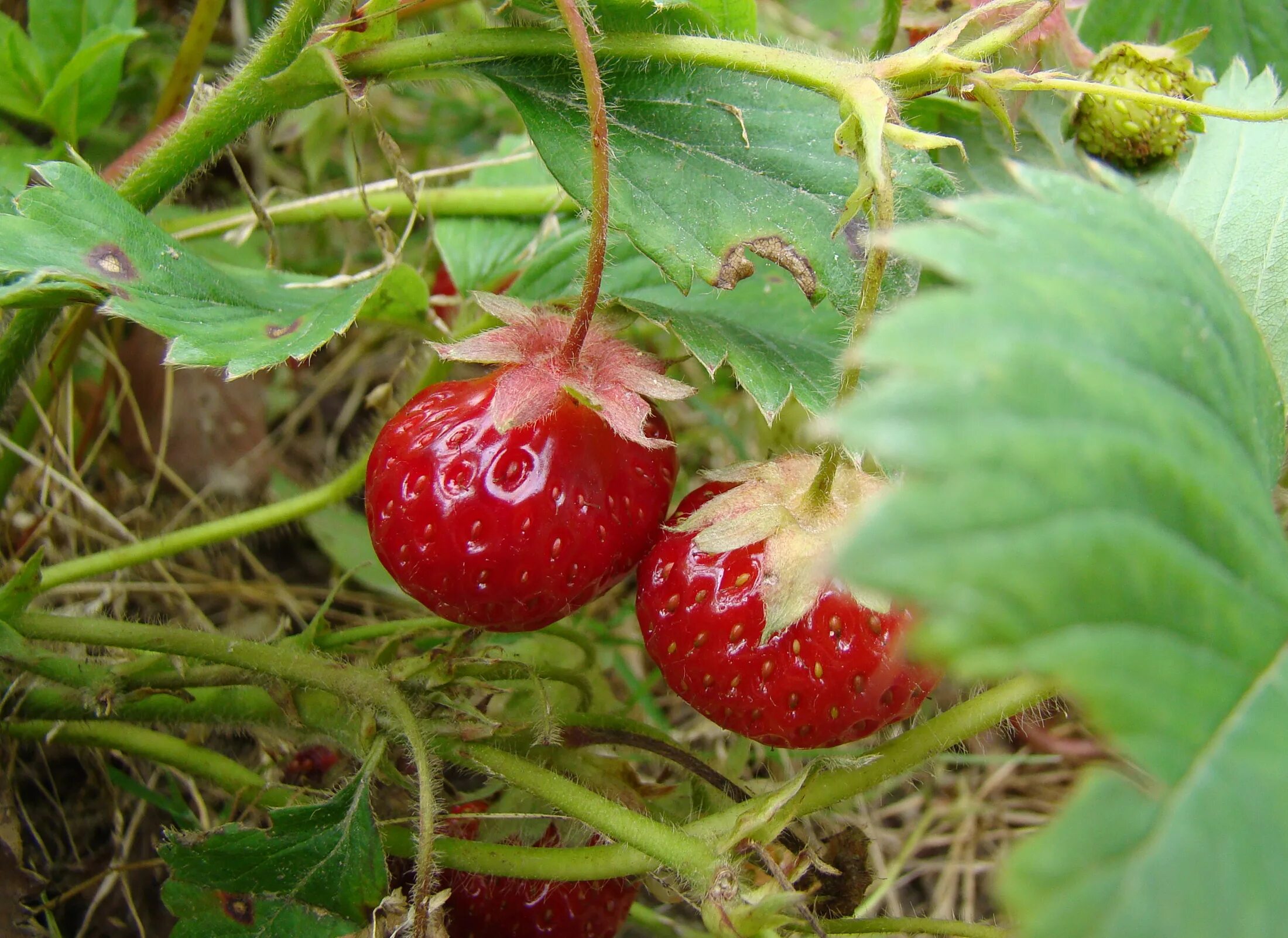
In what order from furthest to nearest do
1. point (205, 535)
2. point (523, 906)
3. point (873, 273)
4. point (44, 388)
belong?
point (44, 388)
point (205, 535)
point (523, 906)
point (873, 273)

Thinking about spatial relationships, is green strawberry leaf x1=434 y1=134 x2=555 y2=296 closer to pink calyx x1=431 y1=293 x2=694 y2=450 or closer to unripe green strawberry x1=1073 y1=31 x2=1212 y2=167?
pink calyx x1=431 y1=293 x2=694 y2=450

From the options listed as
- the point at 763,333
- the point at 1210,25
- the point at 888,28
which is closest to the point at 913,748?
the point at 763,333

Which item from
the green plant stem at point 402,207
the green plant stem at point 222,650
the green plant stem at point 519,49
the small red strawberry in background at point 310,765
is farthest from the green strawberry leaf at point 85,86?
the small red strawberry in background at point 310,765

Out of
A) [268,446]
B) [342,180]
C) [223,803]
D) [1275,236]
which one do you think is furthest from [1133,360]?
[342,180]

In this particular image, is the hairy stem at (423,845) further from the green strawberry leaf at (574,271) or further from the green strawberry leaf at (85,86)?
the green strawberry leaf at (85,86)

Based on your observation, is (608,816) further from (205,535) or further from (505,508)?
(205,535)

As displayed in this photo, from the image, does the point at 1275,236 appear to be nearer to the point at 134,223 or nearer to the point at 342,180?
the point at 134,223
